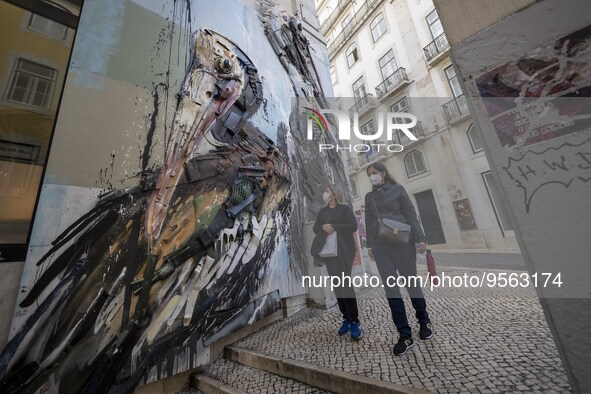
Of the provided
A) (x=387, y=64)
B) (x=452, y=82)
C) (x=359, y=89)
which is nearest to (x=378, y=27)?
(x=387, y=64)

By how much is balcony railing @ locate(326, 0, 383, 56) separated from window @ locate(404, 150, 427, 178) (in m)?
8.70

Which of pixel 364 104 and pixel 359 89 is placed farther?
pixel 359 89

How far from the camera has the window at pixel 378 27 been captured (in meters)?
12.8

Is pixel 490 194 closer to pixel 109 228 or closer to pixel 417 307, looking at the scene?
pixel 417 307

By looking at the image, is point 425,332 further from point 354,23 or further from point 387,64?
point 354,23

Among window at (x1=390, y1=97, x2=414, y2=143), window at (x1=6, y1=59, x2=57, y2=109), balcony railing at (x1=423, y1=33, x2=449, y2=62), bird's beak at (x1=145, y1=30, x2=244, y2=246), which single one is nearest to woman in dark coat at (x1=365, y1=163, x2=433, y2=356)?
bird's beak at (x1=145, y1=30, x2=244, y2=246)

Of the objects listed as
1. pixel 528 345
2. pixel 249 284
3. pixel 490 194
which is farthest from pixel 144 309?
pixel 490 194

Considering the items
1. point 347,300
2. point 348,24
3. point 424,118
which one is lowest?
point 347,300

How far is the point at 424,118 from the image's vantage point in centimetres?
1084

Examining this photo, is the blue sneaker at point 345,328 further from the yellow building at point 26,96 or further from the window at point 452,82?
the window at point 452,82

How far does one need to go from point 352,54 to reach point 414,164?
8.79 metres

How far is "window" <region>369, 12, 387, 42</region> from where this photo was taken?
505 inches

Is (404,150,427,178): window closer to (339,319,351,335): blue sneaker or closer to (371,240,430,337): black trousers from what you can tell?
(371,240,430,337): black trousers

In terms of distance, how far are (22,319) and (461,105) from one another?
Answer: 12611 millimetres
